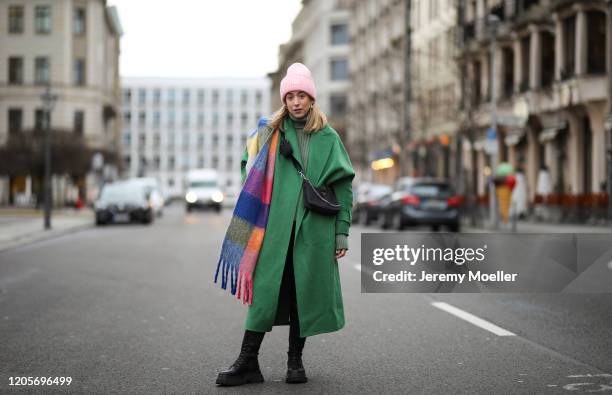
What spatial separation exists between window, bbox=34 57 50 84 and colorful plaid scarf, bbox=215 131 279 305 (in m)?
72.5

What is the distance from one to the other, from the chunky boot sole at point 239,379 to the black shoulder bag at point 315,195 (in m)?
1.08

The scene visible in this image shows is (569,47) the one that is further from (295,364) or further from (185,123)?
(185,123)

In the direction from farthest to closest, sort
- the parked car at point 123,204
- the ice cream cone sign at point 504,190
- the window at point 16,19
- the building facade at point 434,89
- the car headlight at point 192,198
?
1. the window at point 16,19
2. the car headlight at point 192,198
3. the building facade at point 434,89
4. the parked car at point 123,204
5. the ice cream cone sign at point 504,190

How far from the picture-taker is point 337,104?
101 metres

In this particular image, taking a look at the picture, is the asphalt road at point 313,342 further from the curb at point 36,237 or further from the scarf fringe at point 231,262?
the curb at point 36,237

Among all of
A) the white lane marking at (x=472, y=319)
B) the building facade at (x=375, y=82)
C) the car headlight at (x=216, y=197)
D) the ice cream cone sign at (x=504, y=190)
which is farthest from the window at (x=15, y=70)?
the white lane marking at (x=472, y=319)

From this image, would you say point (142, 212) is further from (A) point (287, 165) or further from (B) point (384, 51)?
(B) point (384, 51)

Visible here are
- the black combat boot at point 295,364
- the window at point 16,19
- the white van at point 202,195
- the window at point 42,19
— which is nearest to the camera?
the black combat boot at point 295,364

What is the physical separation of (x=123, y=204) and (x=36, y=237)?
1188 cm

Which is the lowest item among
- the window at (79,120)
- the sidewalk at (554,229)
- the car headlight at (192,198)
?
the sidewalk at (554,229)

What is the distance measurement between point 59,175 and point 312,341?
48245 millimetres

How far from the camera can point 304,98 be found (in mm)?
6027

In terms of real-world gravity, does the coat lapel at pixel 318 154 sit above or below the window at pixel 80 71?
below

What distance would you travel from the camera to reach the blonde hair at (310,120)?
599 cm
